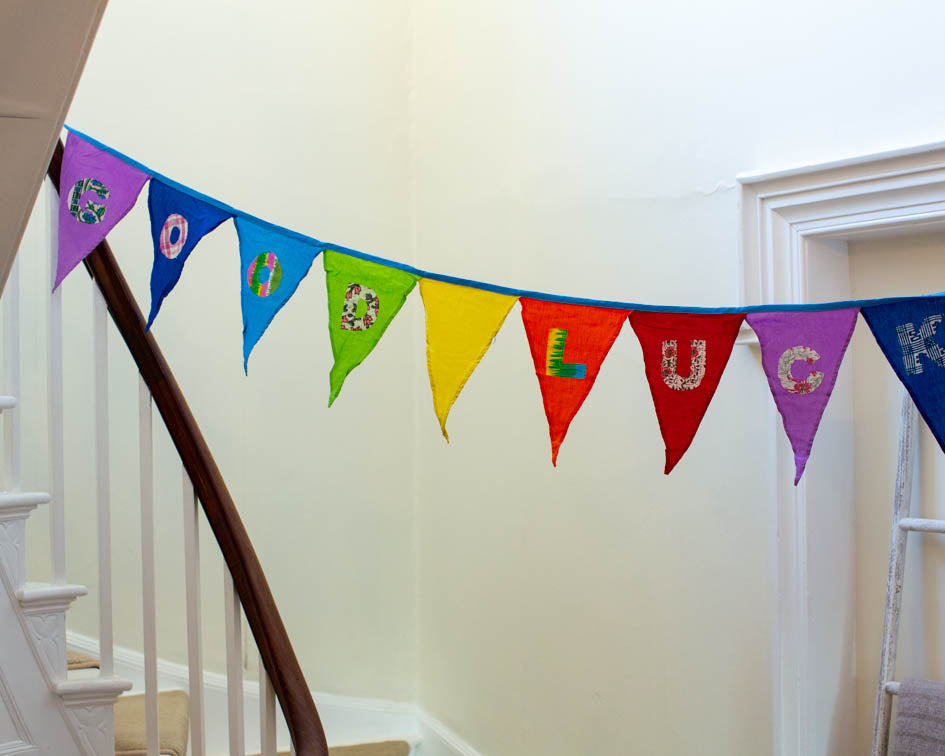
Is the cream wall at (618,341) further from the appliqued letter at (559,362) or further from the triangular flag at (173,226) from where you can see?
the triangular flag at (173,226)

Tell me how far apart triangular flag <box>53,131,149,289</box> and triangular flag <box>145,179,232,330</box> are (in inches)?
1.9

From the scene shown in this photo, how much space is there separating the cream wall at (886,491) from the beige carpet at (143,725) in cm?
146

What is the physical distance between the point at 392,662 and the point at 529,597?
0.71 m

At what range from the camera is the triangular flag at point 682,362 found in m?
1.28

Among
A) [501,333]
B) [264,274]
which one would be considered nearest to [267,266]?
[264,274]

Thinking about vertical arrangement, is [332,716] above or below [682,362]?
below

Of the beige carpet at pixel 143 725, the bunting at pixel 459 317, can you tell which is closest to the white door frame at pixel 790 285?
the bunting at pixel 459 317

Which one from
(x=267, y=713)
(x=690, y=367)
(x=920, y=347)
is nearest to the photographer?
(x=920, y=347)

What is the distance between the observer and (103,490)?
1644mm

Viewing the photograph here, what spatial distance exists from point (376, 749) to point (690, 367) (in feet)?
6.38

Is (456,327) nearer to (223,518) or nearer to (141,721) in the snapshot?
(223,518)

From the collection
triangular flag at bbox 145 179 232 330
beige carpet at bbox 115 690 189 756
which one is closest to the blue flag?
triangular flag at bbox 145 179 232 330

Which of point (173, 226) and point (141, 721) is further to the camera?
point (141, 721)

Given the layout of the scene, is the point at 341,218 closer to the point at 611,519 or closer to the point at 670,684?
the point at 611,519
